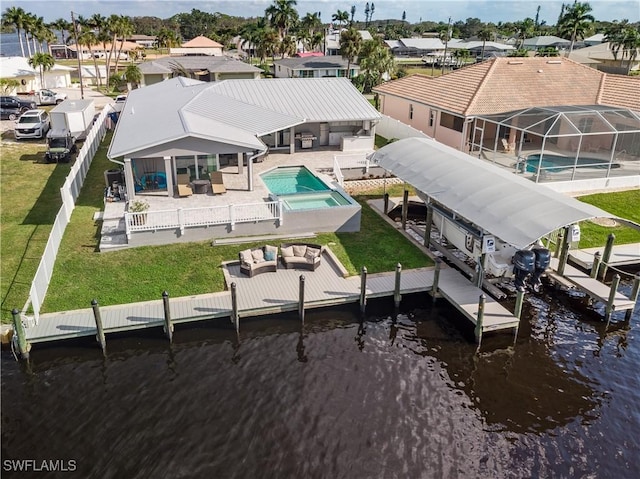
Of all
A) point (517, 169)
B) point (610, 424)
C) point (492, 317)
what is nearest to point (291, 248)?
point (492, 317)

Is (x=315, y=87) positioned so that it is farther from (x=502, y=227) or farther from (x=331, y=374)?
(x=331, y=374)

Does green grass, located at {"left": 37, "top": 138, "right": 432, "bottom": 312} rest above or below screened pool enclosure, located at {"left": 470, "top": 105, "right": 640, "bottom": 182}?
below

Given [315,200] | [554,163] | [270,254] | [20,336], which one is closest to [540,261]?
[270,254]

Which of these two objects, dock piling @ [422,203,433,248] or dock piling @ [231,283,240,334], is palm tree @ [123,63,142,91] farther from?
dock piling @ [231,283,240,334]

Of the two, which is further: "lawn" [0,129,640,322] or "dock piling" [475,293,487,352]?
"lawn" [0,129,640,322]

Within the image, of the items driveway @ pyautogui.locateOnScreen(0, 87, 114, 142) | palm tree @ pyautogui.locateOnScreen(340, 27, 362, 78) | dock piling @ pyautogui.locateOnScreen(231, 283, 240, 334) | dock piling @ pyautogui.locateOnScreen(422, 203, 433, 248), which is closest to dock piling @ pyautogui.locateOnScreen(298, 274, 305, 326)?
dock piling @ pyautogui.locateOnScreen(231, 283, 240, 334)
